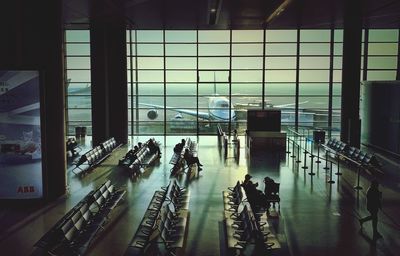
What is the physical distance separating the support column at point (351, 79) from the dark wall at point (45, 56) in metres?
13.0

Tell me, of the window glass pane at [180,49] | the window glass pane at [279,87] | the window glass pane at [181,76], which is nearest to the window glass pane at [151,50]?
the window glass pane at [180,49]

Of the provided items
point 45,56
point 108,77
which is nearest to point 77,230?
point 45,56

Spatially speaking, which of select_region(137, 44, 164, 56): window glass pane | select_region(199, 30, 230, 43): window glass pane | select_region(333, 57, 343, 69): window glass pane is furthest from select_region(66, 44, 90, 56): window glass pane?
select_region(333, 57, 343, 69): window glass pane

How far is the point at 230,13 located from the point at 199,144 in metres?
7.48

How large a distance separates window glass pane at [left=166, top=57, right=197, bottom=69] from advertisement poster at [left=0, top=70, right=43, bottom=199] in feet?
48.4

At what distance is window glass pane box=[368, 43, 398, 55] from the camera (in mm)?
26297

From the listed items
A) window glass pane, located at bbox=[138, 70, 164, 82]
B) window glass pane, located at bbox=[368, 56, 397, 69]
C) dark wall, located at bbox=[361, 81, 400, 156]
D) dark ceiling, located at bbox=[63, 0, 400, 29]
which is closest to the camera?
dark ceiling, located at bbox=[63, 0, 400, 29]

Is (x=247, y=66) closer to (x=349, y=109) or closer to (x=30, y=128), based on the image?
(x=349, y=109)

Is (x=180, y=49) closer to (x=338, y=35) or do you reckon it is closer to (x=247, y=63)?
(x=247, y=63)

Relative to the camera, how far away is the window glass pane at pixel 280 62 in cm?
2625

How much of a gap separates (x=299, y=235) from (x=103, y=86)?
1497 centimetres

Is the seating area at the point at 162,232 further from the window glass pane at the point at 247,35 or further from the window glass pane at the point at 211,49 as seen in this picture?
the window glass pane at the point at 247,35

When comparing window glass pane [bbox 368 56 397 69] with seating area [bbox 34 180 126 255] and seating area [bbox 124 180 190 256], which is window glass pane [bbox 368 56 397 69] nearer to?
seating area [bbox 124 180 190 256]

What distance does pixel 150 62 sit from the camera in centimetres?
2656
